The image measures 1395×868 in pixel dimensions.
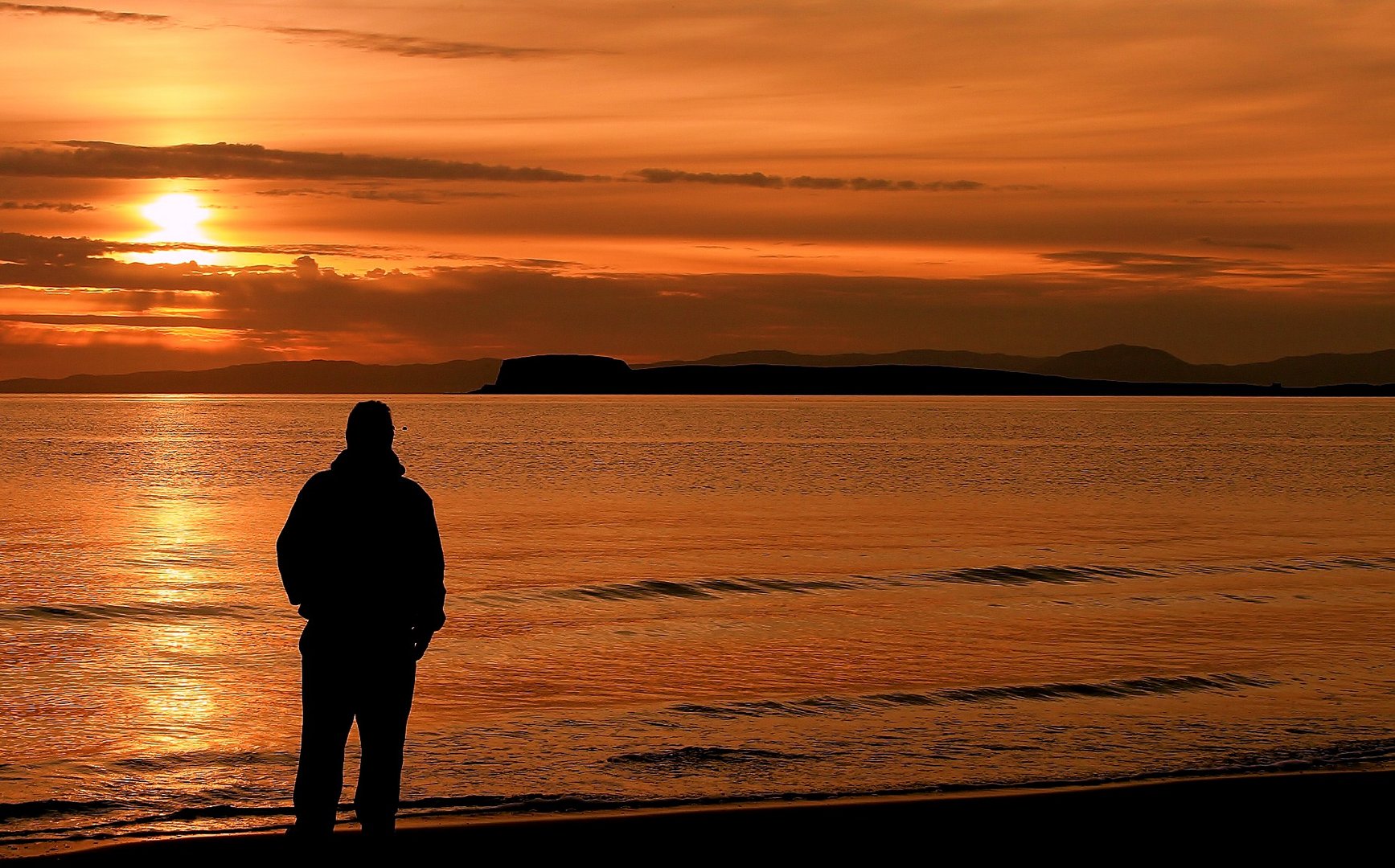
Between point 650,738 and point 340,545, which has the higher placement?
point 340,545

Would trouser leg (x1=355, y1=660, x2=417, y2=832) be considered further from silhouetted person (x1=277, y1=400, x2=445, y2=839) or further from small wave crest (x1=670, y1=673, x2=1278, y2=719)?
small wave crest (x1=670, y1=673, x2=1278, y2=719)

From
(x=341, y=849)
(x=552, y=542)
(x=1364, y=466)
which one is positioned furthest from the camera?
(x=1364, y=466)

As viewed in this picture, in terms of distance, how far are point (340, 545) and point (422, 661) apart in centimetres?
941

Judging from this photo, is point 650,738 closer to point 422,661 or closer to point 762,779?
point 762,779

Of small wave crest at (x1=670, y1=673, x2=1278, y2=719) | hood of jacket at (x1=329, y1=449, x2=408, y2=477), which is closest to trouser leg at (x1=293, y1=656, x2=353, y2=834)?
hood of jacket at (x1=329, y1=449, x2=408, y2=477)

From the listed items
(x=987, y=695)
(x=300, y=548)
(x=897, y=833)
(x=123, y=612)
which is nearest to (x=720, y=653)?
(x=987, y=695)

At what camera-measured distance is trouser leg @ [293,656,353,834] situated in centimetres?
751

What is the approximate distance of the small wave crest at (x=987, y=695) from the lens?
A: 13.8 m

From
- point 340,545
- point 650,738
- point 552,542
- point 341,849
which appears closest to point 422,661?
point 650,738

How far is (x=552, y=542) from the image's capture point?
3259 centimetres

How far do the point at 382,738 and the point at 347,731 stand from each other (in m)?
0.20

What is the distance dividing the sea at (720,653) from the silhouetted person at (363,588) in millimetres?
187

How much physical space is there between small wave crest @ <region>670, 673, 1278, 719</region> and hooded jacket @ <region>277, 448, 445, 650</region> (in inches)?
258

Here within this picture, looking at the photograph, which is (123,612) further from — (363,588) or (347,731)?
(363,588)
